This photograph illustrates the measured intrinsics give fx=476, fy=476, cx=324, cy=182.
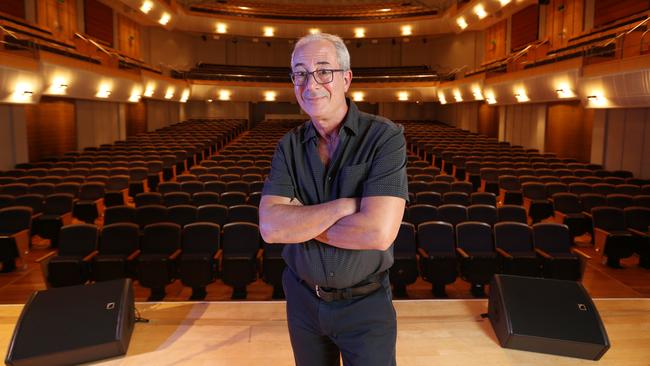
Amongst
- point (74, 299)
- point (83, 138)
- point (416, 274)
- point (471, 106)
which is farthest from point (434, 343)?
point (471, 106)

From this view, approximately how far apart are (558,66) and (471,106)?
1208cm

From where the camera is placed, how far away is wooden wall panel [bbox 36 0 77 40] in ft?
57.8

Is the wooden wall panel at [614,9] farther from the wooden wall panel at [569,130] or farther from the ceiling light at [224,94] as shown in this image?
the ceiling light at [224,94]

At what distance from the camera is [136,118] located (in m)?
23.3

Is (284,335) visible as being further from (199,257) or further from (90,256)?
(90,256)

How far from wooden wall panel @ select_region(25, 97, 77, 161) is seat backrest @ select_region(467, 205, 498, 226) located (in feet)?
45.3

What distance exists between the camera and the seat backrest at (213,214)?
7.22 meters

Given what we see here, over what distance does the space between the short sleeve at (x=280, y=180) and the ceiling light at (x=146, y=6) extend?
2234 cm

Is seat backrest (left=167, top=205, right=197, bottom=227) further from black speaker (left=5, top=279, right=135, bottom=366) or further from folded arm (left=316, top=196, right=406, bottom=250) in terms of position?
folded arm (left=316, top=196, right=406, bottom=250)

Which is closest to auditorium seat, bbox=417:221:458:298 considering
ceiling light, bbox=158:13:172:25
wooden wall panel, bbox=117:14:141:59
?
wooden wall panel, bbox=117:14:141:59

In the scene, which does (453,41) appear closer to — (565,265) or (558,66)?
(558,66)

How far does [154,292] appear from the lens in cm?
588

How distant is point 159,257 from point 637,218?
7.01m

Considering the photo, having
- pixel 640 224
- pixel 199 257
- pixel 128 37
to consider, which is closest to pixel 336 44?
pixel 199 257
